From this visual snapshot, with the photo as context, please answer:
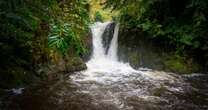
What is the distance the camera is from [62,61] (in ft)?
33.8

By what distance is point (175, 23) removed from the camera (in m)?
12.0

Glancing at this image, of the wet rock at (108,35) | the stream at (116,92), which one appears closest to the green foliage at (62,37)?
the stream at (116,92)

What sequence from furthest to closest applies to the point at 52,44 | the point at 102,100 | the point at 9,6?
the point at 102,100
the point at 9,6
the point at 52,44

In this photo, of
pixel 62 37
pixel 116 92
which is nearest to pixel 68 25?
pixel 62 37

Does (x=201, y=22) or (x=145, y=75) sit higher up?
(x=201, y=22)

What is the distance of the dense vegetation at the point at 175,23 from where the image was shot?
1101cm

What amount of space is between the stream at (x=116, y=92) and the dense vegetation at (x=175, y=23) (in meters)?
1.13

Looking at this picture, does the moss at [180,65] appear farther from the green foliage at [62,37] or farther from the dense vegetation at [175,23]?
the green foliage at [62,37]

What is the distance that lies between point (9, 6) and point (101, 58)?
988 centimetres

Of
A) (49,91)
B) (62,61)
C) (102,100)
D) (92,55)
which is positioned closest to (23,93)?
(49,91)

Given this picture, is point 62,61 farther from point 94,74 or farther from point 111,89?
point 111,89

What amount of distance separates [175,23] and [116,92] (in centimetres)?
516

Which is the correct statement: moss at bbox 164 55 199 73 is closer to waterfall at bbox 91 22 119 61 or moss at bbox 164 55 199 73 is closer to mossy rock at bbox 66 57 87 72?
waterfall at bbox 91 22 119 61

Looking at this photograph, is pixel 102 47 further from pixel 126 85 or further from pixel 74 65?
pixel 126 85
